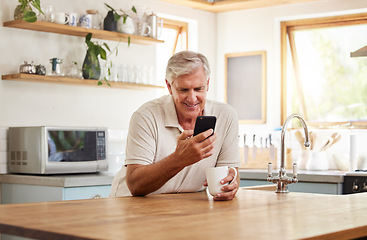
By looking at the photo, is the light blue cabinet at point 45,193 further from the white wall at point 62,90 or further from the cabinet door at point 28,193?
the white wall at point 62,90

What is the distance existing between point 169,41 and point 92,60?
1326 millimetres

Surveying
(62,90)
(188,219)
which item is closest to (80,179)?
(62,90)

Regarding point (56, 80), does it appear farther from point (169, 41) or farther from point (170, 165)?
point (170, 165)

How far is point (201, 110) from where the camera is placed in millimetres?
2723

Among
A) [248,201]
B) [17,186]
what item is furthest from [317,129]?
[248,201]

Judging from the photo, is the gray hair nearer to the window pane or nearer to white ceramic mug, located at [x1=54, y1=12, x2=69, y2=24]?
white ceramic mug, located at [x1=54, y1=12, x2=69, y2=24]

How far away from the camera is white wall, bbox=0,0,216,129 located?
421cm

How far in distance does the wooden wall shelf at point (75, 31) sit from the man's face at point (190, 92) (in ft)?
6.04

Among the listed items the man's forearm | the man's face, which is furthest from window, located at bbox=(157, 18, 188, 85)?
the man's forearm

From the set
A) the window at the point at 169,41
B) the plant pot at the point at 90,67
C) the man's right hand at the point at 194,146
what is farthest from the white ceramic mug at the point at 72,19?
the man's right hand at the point at 194,146

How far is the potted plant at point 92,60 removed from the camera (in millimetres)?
4492

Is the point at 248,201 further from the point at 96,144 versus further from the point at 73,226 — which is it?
the point at 96,144

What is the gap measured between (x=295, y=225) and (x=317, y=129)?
12.0 feet

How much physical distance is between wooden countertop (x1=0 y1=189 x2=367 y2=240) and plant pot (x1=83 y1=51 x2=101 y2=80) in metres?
2.34
